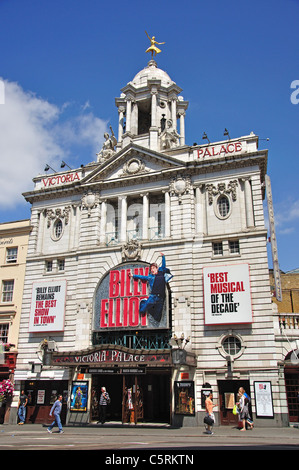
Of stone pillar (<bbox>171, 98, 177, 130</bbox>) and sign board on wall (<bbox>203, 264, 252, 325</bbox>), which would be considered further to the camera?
stone pillar (<bbox>171, 98, 177, 130</bbox>)

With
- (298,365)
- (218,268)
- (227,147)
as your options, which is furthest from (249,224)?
(298,365)

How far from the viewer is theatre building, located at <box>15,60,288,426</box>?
27359mm

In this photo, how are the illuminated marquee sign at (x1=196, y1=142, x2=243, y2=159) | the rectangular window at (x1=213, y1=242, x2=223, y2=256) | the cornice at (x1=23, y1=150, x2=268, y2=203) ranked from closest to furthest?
1. the rectangular window at (x1=213, y1=242, x2=223, y2=256)
2. the cornice at (x1=23, y1=150, x2=268, y2=203)
3. the illuminated marquee sign at (x1=196, y1=142, x2=243, y2=159)

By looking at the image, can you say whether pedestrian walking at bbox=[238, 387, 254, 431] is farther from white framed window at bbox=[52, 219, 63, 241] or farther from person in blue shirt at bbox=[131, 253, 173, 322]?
white framed window at bbox=[52, 219, 63, 241]

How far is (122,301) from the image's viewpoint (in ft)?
103

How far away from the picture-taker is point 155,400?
31.1 meters

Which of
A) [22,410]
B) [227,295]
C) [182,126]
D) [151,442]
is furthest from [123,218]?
[151,442]

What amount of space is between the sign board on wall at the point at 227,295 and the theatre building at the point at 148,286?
69 millimetres

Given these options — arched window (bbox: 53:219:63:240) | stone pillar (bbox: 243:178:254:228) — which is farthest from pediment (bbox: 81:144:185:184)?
stone pillar (bbox: 243:178:254:228)

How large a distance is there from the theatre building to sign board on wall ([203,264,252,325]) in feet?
0.23

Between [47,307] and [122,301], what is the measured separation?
6731mm
